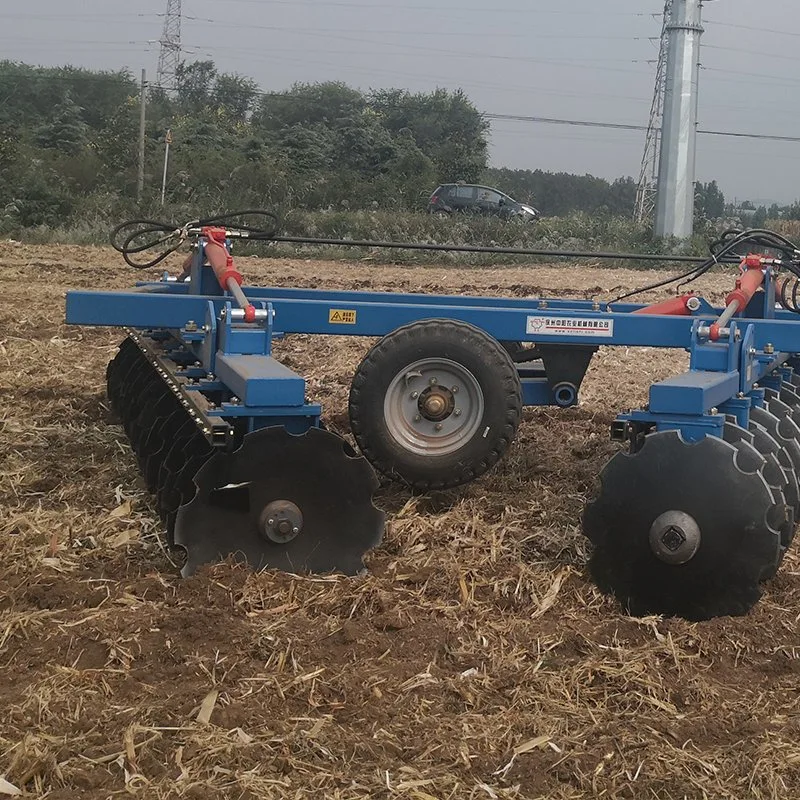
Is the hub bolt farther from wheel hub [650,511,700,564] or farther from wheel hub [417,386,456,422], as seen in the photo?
wheel hub [417,386,456,422]

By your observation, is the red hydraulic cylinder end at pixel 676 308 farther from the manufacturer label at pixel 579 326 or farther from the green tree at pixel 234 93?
the green tree at pixel 234 93

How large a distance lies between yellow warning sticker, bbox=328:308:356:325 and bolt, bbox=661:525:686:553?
6.37ft

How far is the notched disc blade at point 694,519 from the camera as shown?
3.94 metres

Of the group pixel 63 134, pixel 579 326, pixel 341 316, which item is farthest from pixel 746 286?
pixel 63 134

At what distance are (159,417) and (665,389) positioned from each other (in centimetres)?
273

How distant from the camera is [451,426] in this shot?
5.07 meters

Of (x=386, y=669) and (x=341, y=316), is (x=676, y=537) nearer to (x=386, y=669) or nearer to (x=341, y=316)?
(x=386, y=669)

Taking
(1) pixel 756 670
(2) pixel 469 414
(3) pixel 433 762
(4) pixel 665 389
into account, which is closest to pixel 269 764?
(3) pixel 433 762

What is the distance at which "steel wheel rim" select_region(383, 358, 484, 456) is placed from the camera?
5.00m

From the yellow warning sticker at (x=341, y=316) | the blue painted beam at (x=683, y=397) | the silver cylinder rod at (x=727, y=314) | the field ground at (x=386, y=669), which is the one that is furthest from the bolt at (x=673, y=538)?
the yellow warning sticker at (x=341, y=316)

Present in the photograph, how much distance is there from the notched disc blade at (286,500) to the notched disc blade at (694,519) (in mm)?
909

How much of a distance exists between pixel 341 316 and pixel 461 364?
0.66 meters

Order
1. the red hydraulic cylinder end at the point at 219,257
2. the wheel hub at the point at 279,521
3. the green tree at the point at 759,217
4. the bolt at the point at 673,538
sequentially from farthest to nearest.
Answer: the green tree at the point at 759,217
the red hydraulic cylinder end at the point at 219,257
the wheel hub at the point at 279,521
the bolt at the point at 673,538

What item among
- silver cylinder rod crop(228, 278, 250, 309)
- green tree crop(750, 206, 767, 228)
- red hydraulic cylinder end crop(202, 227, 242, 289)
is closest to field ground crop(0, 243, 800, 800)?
silver cylinder rod crop(228, 278, 250, 309)
